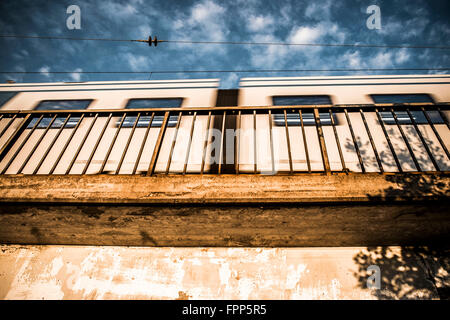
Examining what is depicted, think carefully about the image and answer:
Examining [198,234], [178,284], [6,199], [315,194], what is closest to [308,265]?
[315,194]

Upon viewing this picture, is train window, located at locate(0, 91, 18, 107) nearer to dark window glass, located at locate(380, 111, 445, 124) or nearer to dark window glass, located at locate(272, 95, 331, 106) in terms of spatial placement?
dark window glass, located at locate(272, 95, 331, 106)

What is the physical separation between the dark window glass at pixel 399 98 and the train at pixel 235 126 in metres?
0.03

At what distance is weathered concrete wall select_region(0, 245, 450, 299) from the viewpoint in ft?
8.76

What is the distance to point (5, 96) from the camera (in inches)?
249

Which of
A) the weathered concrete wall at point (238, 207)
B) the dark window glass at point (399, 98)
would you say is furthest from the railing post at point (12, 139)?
the dark window glass at point (399, 98)

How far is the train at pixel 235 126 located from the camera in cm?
430

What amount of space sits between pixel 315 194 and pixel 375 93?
17.7ft

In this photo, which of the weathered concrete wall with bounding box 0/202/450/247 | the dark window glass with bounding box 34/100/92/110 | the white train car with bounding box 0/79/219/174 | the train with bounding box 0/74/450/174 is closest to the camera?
the weathered concrete wall with bounding box 0/202/450/247

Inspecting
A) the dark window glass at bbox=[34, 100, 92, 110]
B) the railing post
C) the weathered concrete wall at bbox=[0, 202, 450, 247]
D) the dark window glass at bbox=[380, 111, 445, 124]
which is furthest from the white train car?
the dark window glass at bbox=[380, 111, 445, 124]

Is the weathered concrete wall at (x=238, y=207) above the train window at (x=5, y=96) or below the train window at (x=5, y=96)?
below

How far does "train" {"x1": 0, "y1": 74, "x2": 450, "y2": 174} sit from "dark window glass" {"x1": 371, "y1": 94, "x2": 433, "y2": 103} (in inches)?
1.0

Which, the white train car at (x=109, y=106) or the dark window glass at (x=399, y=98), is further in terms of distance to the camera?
the dark window glass at (x=399, y=98)

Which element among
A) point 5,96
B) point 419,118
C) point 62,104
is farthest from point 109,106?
point 419,118

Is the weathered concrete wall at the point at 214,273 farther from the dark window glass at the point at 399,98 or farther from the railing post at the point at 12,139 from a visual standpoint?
the dark window glass at the point at 399,98
